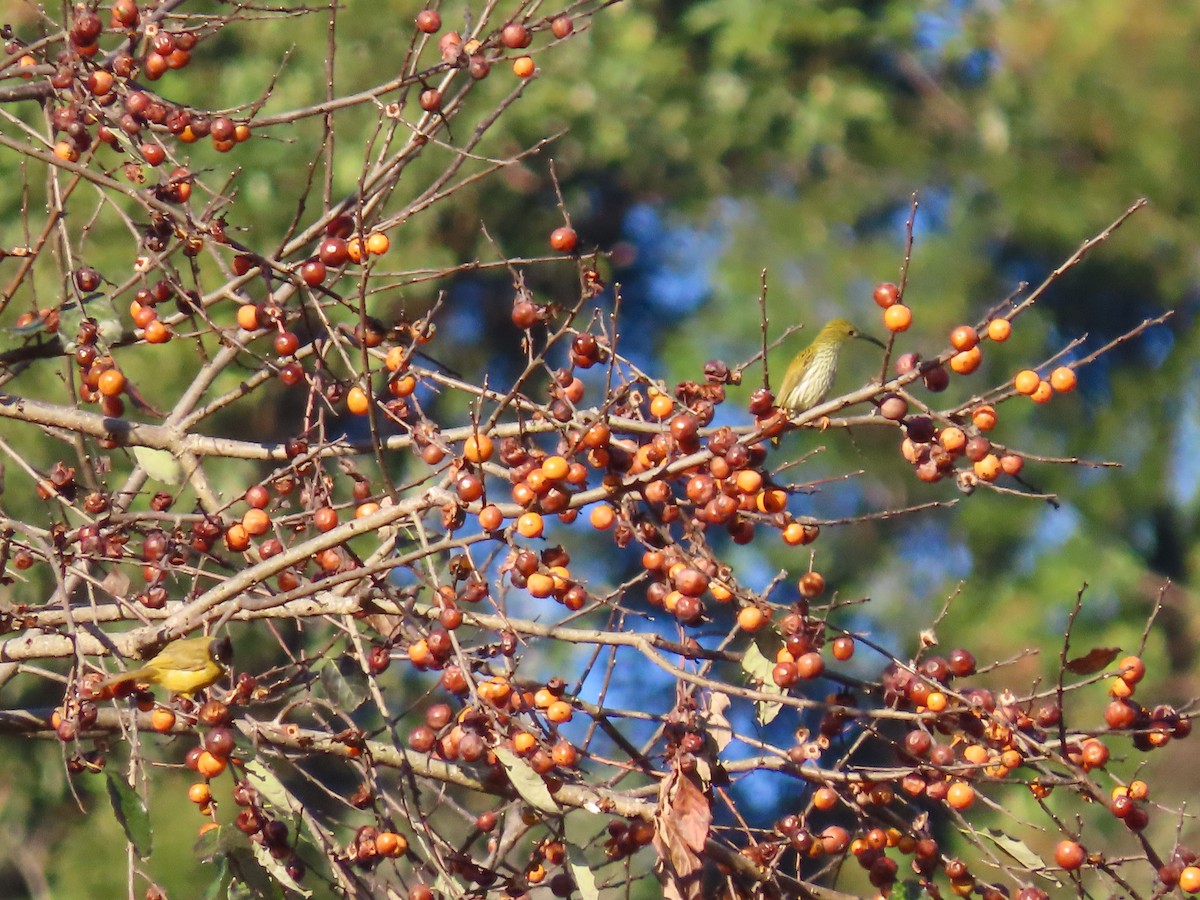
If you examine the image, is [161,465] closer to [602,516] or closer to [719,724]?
[602,516]

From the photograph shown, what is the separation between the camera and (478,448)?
2023 millimetres

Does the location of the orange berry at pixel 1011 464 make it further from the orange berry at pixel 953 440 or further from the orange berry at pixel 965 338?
the orange berry at pixel 965 338

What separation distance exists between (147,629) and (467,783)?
0.62 m

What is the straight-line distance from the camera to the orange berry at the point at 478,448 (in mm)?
2029

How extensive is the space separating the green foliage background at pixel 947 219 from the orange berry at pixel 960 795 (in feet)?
16.3

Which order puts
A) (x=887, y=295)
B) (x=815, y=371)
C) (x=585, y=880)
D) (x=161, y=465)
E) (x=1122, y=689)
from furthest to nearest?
(x=815, y=371), (x=161, y=465), (x=1122, y=689), (x=585, y=880), (x=887, y=295)

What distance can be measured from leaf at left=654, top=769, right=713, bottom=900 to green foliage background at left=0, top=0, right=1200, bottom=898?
498 centimetres

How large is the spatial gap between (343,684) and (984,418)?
1.17 m

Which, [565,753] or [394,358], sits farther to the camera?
[394,358]

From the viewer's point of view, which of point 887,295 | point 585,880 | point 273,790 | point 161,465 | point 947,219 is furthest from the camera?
point 947,219

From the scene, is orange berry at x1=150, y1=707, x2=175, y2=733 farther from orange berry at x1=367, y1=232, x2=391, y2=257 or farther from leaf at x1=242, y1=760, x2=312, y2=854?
orange berry at x1=367, y1=232, x2=391, y2=257

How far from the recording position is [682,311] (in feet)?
29.0

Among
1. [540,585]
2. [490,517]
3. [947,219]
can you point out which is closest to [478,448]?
[490,517]

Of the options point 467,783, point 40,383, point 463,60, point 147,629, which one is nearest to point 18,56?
point 463,60
